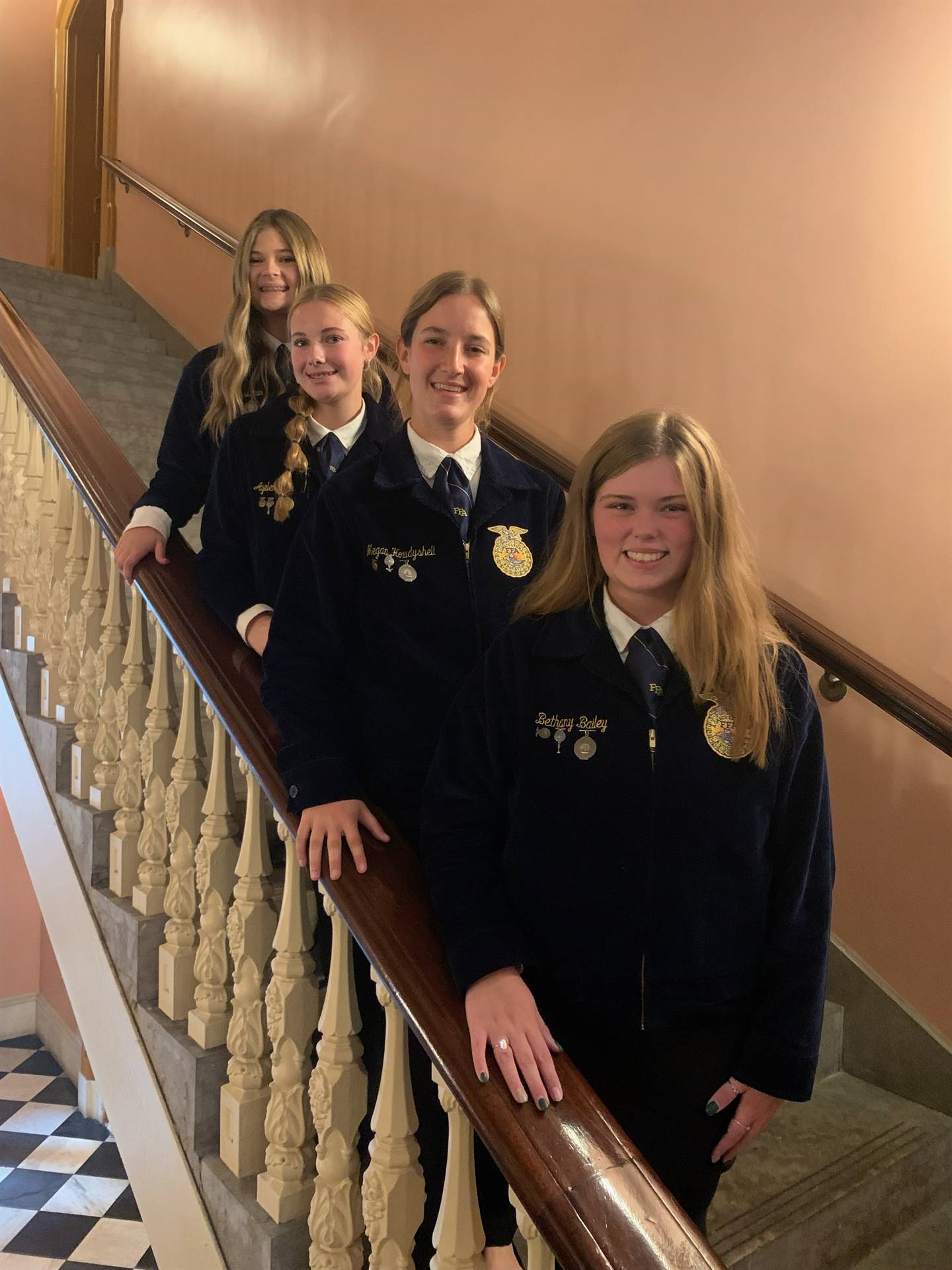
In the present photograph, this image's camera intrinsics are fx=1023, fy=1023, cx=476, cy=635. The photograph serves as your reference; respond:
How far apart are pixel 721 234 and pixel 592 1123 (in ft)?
7.30

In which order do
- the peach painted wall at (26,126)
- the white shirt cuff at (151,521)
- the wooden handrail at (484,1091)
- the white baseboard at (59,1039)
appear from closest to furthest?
the wooden handrail at (484,1091), the white shirt cuff at (151,521), the white baseboard at (59,1039), the peach painted wall at (26,126)

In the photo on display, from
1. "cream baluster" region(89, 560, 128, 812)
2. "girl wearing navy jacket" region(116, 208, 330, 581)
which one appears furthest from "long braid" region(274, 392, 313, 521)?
"cream baluster" region(89, 560, 128, 812)

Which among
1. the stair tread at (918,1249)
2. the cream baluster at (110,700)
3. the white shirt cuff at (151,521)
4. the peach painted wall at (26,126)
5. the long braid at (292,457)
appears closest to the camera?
the long braid at (292,457)

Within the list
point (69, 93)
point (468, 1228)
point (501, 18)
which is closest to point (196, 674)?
point (468, 1228)

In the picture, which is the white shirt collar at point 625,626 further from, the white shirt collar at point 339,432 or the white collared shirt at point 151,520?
the white collared shirt at point 151,520

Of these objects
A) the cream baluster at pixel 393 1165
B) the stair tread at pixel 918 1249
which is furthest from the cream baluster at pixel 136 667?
the stair tread at pixel 918 1249

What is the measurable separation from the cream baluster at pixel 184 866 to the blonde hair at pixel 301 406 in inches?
14.4

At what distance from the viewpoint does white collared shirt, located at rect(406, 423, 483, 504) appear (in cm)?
139

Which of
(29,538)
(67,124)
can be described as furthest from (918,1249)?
(67,124)

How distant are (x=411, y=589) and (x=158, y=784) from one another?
2.56 feet

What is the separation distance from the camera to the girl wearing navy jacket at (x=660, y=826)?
3.55 ft

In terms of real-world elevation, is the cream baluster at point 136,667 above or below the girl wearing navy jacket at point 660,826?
below

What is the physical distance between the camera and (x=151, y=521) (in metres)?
1.82

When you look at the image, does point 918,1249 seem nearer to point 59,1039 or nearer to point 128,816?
point 128,816
